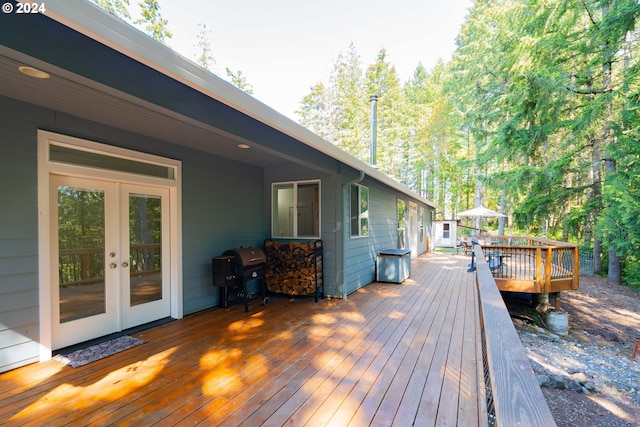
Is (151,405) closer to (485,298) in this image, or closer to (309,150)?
(485,298)

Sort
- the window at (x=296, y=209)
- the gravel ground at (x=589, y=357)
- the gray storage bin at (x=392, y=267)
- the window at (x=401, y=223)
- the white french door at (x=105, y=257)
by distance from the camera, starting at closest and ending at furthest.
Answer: the white french door at (x=105, y=257), the gravel ground at (x=589, y=357), the window at (x=296, y=209), the gray storage bin at (x=392, y=267), the window at (x=401, y=223)

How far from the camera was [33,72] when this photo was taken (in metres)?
2.10

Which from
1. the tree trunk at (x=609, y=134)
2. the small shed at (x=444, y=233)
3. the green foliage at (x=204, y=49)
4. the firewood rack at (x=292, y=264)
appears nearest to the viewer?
the firewood rack at (x=292, y=264)

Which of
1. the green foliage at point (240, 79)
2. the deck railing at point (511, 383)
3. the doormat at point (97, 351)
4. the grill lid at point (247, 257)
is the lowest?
the doormat at point (97, 351)

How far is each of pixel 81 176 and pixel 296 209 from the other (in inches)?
125

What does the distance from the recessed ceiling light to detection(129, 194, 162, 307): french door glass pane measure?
179cm

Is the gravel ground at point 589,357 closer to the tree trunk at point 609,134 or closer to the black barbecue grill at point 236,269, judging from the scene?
the tree trunk at point 609,134

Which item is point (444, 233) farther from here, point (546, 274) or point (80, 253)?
point (80, 253)

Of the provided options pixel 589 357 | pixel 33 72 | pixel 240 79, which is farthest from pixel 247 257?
pixel 240 79

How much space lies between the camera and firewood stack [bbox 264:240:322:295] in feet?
16.7

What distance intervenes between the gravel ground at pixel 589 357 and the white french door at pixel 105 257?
5122 mm

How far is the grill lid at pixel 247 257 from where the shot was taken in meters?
4.46

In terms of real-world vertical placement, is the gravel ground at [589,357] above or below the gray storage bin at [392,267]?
below

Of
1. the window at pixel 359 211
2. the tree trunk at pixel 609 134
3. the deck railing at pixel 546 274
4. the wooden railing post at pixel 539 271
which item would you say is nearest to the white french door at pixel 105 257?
the window at pixel 359 211
